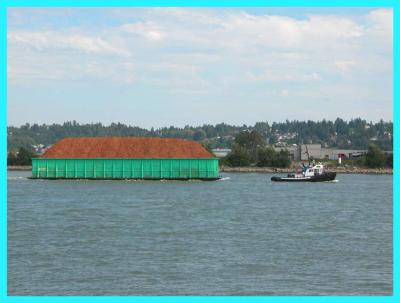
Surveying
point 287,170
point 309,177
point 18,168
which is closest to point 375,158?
point 287,170

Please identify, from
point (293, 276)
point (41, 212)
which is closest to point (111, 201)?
point (41, 212)

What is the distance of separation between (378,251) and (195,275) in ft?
22.1

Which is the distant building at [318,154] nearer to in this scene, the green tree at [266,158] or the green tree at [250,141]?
the green tree at [250,141]

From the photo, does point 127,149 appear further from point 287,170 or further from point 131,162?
point 287,170

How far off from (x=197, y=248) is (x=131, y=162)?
45790mm

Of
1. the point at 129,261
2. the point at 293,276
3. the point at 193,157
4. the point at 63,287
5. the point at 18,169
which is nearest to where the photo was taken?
the point at 63,287

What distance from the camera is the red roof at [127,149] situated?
70.3m

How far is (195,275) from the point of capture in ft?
62.9

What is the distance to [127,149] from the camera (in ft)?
236

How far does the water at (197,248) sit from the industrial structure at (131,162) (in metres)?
26.0

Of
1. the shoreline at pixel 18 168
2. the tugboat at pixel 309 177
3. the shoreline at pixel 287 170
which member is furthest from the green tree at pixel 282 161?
the tugboat at pixel 309 177

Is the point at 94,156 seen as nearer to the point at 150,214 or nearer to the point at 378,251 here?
the point at 150,214

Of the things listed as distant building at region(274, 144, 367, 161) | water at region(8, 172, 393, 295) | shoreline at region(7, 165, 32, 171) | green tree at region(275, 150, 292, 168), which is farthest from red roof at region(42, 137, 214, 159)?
distant building at region(274, 144, 367, 161)

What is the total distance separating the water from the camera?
18.2 metres
